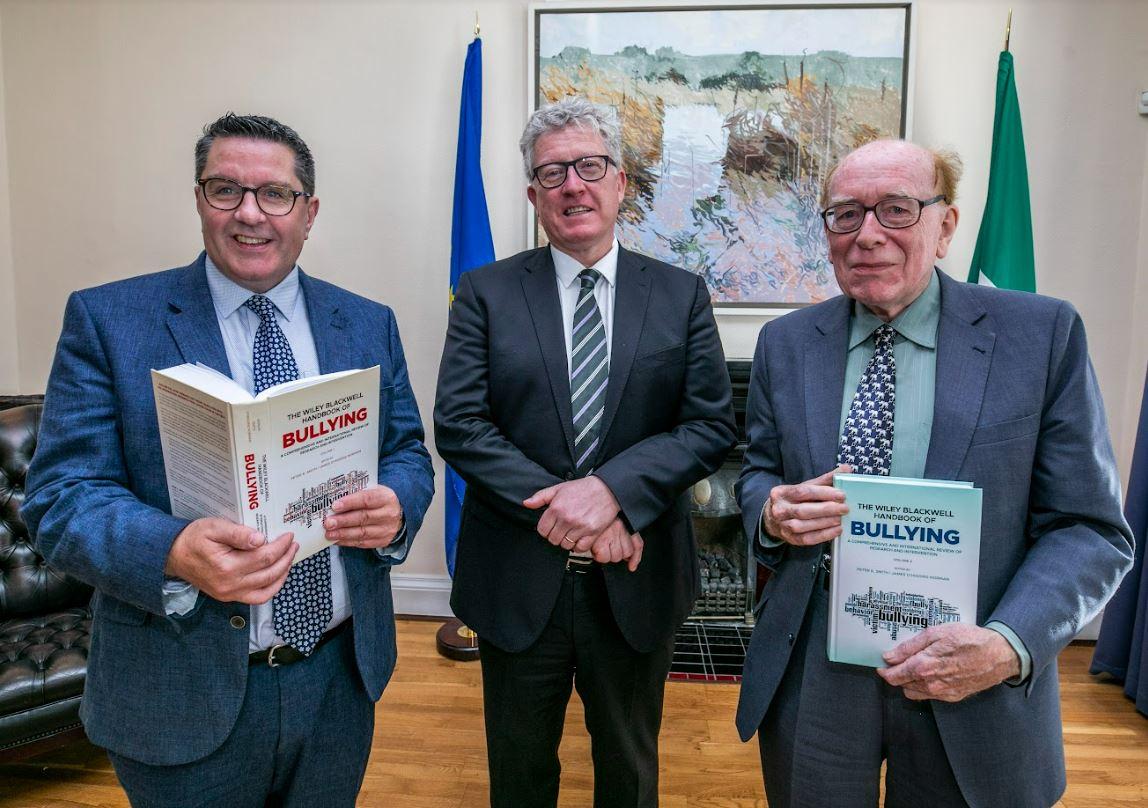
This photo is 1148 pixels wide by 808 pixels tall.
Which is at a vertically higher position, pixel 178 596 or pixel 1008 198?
pixel 1008 198

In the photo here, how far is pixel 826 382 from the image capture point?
4.42 feet

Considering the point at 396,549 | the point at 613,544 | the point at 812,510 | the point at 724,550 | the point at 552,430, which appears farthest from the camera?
the point at 724,550

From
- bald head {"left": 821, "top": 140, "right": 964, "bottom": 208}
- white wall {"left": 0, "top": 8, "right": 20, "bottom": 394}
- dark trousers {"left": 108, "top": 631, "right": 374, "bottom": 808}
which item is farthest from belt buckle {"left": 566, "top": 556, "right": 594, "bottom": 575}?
white wall {"left": 0, "top": 8, "right": 20, "bottom": 394}

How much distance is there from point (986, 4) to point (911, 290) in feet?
9.64

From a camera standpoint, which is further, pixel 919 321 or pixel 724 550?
pixel 724 550

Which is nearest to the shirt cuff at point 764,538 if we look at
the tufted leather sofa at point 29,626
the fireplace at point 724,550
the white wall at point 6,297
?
the fireplace at point 724,550

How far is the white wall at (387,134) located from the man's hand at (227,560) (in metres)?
2.65

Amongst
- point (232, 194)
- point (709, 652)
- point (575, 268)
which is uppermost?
point (232, 194)

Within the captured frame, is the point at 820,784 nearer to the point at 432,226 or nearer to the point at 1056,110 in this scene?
the point at 432,226

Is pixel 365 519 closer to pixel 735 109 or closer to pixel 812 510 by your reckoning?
pixel 812 510

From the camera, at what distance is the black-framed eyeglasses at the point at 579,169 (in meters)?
1.65

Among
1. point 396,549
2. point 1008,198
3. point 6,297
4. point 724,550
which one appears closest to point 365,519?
point 396,549

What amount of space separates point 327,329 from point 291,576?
476mm

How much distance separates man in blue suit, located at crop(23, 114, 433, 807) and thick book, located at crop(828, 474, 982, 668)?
0.81m
